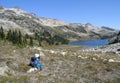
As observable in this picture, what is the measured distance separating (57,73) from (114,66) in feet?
20.9

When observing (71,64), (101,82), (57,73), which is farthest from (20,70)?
(101,82)

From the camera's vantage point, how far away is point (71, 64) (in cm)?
2764

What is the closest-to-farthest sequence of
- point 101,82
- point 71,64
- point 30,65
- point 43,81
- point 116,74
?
point 43,81 < point 101,82 < point 116,74 < point 30,65 < point 71,64

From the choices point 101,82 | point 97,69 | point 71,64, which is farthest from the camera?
point 71,64

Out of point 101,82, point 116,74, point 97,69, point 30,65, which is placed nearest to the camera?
point 101,82

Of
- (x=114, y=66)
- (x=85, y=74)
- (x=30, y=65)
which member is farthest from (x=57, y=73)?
(x=114, y=66)

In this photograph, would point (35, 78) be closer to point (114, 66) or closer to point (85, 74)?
point (85, 74)

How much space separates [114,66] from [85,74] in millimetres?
4736

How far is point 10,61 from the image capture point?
2677 centimetres

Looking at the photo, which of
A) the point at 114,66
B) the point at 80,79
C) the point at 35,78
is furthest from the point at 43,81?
the point at 114,66

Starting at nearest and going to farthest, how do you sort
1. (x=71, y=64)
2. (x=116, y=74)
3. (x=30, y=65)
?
(x=116, y=74)
(x=30, y=65)
(x=71, y=64)

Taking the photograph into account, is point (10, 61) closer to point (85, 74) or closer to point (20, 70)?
point (20, 70)

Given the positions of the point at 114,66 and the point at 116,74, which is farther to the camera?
the point at 114,66

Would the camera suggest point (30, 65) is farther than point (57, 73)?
Yes
